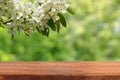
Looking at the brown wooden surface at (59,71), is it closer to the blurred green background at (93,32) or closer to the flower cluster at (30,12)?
the flower cluster at (30,12)

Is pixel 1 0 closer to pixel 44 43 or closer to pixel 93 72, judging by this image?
pixel 93 72

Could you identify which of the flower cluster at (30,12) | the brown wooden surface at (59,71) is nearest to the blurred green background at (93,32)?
the brown wooden surface at (59,71)

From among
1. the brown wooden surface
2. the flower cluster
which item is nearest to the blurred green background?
the brown wooden surface

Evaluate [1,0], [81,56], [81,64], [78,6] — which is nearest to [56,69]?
[81,64]

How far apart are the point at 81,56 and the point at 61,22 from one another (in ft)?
15.5

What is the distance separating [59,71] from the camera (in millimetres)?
1391

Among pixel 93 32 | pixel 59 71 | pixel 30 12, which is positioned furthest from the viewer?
pixel 93 32

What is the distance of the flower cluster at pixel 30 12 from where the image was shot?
4.09 ft

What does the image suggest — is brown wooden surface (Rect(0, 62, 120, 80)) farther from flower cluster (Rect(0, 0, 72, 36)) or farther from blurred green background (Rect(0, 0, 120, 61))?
blurred green background (Rect(0, 0, 120, 61))

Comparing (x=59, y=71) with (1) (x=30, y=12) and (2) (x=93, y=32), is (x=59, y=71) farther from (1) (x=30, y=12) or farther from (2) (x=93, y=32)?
(2) (x=93, y=32)

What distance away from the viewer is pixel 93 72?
1.38 metres

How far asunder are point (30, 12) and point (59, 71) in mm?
227

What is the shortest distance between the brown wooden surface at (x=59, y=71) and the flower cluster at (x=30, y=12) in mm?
138

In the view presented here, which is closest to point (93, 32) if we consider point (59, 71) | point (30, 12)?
point (59, 71)
